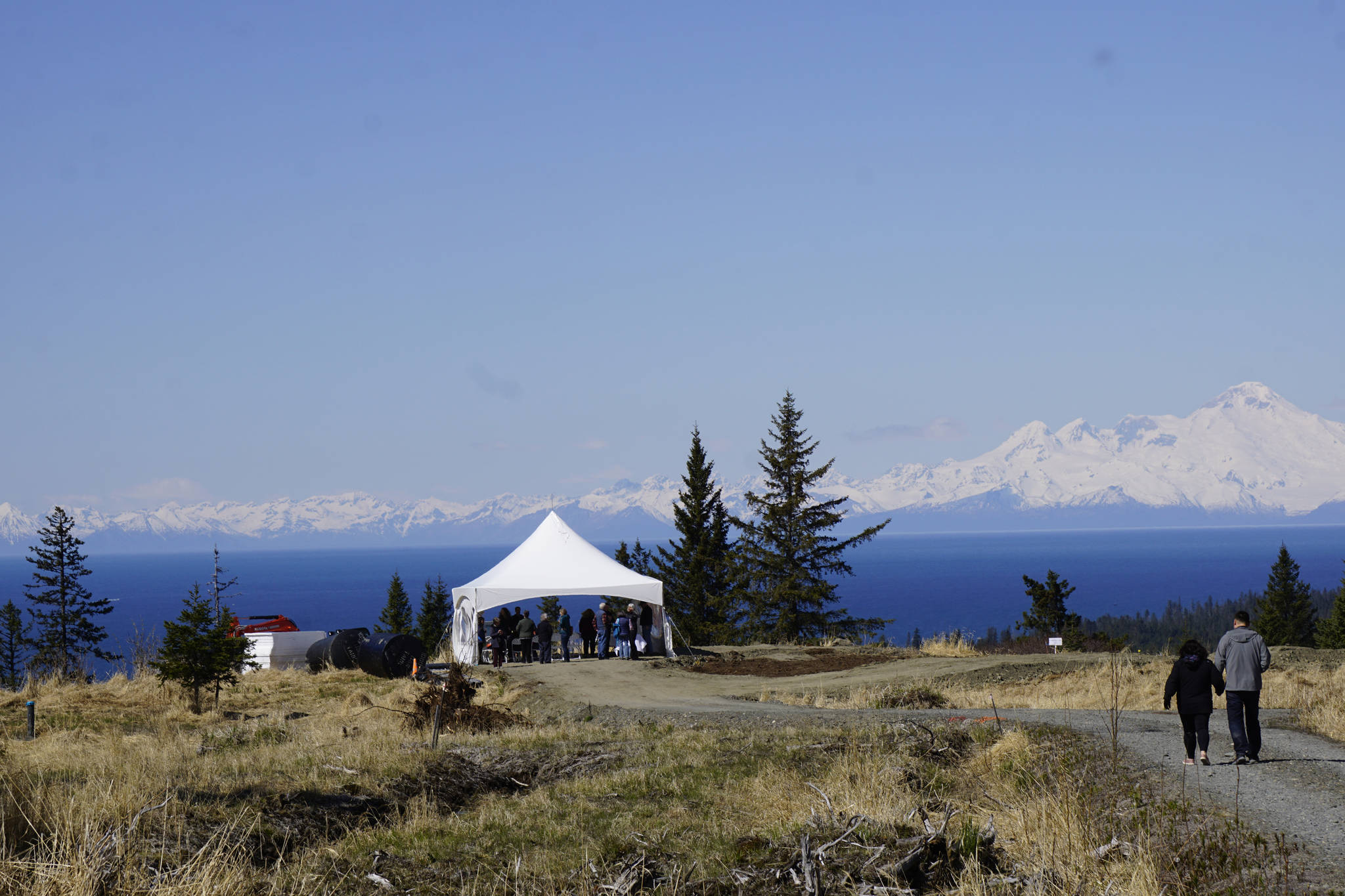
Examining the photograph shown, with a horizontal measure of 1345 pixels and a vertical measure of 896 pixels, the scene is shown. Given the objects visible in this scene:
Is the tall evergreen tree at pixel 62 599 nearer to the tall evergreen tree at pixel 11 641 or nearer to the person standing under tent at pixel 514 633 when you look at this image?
the tall evergreen tree at pixel 11 641

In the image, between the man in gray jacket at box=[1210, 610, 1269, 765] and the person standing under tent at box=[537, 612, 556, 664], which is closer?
the man in gray jacket at box=[1210, 610, 1269, 765]

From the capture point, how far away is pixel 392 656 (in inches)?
1177

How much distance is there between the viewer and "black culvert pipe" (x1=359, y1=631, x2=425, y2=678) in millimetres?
29891

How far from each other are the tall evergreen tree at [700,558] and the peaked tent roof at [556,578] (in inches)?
914

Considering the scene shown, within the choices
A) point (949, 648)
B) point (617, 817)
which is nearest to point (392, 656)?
point (949, 648)

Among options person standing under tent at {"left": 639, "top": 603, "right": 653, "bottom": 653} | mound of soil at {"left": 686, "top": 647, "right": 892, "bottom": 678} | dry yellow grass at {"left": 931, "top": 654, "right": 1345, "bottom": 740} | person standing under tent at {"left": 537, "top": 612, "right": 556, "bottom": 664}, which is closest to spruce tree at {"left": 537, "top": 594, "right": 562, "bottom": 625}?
person standing under tent at {"left": 537, "top": 612, "right": 556, "bottom": 664}

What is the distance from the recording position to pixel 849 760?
12289mm

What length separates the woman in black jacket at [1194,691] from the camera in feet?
38.2

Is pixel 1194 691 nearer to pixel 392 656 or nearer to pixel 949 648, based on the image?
pixel 949 648

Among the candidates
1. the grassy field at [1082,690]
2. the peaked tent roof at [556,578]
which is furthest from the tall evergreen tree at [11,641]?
the grassy field at [1082,690]

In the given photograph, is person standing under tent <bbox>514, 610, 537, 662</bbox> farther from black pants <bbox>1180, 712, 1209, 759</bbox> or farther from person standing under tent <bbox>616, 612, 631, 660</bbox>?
black pants <bbox>1180, 712, 1209, 759</bbox>

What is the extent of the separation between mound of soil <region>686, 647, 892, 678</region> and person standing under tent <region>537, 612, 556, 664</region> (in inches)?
158

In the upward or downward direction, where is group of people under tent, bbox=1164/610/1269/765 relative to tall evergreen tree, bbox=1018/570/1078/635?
upward

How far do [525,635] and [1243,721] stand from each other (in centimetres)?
2216
